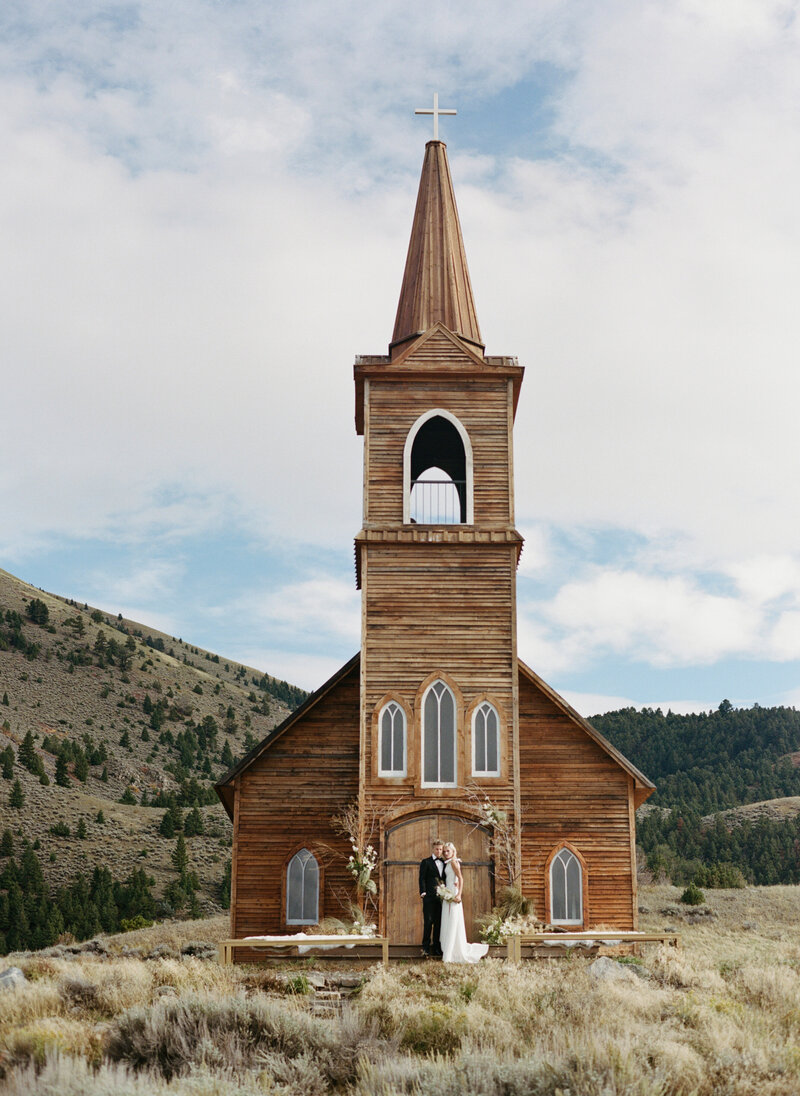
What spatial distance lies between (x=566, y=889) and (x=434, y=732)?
465 centimetres

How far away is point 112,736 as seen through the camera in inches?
3501

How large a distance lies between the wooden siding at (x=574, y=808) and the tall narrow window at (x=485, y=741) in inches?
81.5

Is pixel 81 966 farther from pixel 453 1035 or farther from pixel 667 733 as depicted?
pixel 667 733

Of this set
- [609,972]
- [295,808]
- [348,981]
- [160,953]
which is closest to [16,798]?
[160,953]

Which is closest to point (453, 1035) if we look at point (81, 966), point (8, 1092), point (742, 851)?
point (8, 1092)

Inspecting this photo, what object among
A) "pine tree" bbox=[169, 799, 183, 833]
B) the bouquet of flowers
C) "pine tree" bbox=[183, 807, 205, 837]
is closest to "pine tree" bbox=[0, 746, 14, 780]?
"pine tree" bbox=[169, 799, 183, 833]

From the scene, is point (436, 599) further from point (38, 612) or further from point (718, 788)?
point (38, 612)

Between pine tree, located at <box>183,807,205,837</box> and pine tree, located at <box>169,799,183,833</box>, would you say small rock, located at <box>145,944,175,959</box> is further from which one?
pine tree, located at <box>169,799,183,833</box>

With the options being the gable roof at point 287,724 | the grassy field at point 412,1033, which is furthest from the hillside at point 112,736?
the grassy field at point 412,1033

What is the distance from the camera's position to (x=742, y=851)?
218 feet

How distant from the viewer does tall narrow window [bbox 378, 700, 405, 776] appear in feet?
73.0

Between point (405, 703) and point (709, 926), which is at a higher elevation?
point (405, 703)

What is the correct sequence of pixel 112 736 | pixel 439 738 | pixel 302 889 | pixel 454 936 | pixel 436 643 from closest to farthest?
1. pixel 454 936
2. pixel 439 738
3. pixel 436 643
4. pixel 302 889
5. pixel 112 736

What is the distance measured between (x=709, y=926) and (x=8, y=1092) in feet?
98.8
